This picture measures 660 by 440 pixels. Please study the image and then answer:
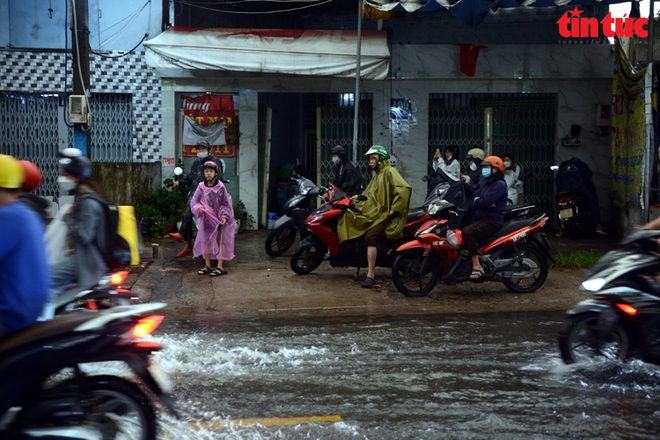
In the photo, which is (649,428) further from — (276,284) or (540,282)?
(276,284)

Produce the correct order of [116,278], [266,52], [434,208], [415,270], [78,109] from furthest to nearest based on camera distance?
[266,52], [78,109], [434,208], [415,270], [116,278]

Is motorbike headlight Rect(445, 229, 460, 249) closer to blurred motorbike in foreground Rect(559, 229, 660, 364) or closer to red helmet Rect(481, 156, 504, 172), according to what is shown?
red helmet Rect(481, 156, 504, 172)

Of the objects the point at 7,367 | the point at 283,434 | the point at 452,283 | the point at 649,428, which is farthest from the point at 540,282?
the point at 7,367

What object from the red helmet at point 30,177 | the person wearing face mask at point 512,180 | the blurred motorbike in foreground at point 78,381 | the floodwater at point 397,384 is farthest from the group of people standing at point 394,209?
the blurred motorbike in foreground at point 78,381

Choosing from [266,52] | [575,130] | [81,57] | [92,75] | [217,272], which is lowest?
[217,272]

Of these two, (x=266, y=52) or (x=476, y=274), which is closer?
(x=476, y=274)

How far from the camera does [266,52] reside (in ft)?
42.4

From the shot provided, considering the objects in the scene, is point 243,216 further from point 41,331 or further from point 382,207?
point 41,331

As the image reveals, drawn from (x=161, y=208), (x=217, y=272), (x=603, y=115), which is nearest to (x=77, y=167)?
(x=217, y=272)

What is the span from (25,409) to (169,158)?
11.0m

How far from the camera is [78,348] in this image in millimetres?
3502

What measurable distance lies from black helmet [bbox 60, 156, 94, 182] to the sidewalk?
271 cm

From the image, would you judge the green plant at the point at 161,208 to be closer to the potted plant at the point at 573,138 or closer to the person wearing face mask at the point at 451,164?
the person wearing face mask at the point at 451,164

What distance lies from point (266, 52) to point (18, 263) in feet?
32.7
